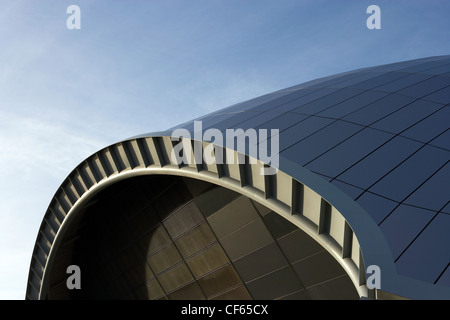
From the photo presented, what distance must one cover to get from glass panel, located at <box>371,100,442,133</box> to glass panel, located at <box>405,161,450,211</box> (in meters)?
2.38

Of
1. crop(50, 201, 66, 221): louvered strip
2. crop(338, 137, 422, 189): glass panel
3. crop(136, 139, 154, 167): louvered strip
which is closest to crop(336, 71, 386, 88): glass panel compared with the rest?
crop(338, 137, 422, 189): glass panel

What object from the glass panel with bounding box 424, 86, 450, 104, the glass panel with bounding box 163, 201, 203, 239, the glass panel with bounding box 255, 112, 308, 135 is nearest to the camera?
the glass panel with bounding box 255, 112, 308, 135

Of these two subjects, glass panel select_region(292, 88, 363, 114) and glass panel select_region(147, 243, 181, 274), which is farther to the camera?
glass panel select_region(147, 243, 181, 274)

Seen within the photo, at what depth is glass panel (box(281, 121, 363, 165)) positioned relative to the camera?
10172 millimetres

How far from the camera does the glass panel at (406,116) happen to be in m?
11.2

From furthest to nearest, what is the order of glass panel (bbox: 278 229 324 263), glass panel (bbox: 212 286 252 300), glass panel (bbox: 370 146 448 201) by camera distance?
glass panel (bbox: 212 286 252 300) < glass panel (bbox: 278 229 324 263) < glass panel (bbox: 370 146 448 201)

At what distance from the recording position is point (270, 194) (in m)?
10.4

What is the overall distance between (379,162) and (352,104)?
165 inches

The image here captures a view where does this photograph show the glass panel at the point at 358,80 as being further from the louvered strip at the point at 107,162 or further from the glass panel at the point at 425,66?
the louvered strip at the point at 107,162

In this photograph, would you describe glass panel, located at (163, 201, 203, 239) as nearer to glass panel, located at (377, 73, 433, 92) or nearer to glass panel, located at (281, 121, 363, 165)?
glass panel, located at (281, 121, 363, 165)

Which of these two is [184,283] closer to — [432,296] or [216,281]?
[216,281]

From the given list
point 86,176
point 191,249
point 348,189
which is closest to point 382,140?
point 348,189

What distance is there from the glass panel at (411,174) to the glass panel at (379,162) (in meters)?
0.18

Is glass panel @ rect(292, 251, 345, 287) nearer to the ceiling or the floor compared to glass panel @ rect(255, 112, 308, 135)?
nearer to the floor
